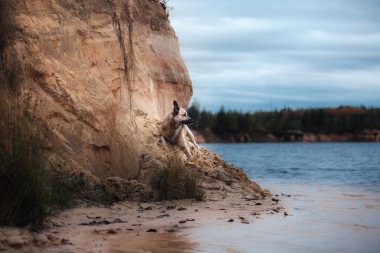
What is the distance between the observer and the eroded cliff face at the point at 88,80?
11.6 m

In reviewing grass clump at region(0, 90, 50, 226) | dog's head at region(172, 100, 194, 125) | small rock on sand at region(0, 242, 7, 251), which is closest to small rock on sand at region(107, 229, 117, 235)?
grass clump at region(0, 90, 50, 226)

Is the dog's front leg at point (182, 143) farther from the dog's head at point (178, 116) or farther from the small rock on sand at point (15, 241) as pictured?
the small rock on sand at point (15, 241)

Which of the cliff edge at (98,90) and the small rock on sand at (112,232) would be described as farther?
the cliff edge at (98,90)

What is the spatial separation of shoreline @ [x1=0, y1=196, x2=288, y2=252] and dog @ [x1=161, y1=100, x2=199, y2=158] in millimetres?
2479

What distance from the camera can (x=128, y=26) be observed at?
14.2 metres

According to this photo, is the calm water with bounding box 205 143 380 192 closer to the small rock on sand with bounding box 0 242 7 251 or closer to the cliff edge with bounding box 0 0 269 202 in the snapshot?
the cliff edge with bounding box 0 0 269 202

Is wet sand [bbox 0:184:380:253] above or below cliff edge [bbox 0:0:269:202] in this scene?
below

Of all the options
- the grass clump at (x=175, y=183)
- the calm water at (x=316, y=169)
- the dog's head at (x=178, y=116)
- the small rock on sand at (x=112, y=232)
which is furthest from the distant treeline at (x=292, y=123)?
the small rock on sand at (x=112, y=232)

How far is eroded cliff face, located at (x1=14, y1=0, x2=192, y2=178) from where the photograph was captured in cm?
1163

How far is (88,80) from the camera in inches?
494

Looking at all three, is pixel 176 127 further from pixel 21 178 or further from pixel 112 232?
pixel 21 178

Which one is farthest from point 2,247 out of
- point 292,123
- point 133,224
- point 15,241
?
point 292,123

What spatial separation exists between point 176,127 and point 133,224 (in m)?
5.39

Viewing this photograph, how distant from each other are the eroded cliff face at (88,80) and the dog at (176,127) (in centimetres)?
53
